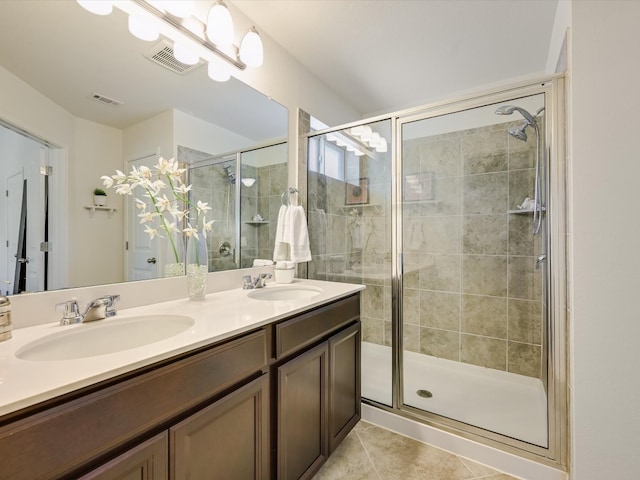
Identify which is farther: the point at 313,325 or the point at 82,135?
the point at 313,325

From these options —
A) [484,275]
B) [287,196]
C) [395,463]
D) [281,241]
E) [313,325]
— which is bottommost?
[395,463]

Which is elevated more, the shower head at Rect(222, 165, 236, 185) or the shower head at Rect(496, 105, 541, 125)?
the shower head at Rect(496, 105, 541, 125)

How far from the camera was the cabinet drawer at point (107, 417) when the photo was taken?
1.77 feet

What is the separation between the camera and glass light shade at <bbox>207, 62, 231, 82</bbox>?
1.56 m

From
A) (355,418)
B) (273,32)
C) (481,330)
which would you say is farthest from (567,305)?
(273,32)

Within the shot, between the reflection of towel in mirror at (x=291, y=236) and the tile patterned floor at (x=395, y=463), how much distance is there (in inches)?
44.9

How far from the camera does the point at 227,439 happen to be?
923mm

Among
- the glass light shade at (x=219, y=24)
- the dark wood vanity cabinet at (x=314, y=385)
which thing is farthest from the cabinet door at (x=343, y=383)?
the glass light shade at (x=219, y=24)

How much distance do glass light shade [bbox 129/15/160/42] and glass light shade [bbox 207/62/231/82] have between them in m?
0.29

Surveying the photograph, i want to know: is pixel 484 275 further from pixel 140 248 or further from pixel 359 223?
pixel 140 248

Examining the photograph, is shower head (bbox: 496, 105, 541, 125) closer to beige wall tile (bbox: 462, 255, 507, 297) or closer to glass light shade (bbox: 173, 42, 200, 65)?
beige wall tile (bbox: 462, 255, 507, 297)

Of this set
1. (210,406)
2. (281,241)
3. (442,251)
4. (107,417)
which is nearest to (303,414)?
(210,406)

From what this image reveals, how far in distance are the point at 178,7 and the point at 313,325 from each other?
1575 mm

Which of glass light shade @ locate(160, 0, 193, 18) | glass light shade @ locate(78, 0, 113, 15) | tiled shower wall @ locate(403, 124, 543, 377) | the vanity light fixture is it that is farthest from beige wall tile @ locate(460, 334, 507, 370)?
glass light shade @ locate(78, 0, 113, 15)
